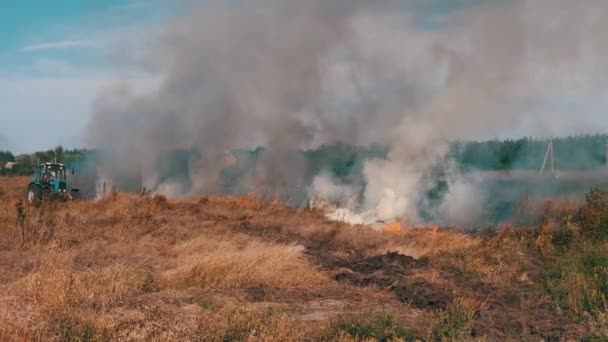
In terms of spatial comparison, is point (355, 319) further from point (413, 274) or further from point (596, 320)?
point (413, 274)

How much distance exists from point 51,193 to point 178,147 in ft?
42.2

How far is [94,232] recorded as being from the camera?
20750 mm

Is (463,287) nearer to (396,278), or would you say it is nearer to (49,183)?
(396,278)

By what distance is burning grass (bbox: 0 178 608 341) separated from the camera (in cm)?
930

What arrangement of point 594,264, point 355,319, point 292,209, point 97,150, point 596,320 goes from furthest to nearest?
point 97,150, point 292,209, point 594,264, point 596,320, point 355,319

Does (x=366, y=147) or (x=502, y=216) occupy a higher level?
(x=366, y=147)

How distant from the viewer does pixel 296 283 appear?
45.6 ft

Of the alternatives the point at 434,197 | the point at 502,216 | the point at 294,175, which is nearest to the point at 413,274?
the point at 502,216

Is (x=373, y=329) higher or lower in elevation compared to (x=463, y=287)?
higher

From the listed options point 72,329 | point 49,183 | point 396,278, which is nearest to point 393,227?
point 396,278

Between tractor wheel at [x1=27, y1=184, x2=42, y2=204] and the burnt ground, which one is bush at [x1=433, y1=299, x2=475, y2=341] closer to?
the burnt ground

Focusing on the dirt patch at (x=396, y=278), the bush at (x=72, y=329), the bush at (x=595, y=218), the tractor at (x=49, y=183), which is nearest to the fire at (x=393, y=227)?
the bush at (x=595, y=218)

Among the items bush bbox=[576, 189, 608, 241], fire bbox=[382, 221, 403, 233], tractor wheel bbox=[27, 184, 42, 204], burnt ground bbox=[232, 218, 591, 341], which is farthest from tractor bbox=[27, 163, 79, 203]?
bush bbox=[576, 189, 608, 241]

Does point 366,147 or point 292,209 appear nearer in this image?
point 292,209
